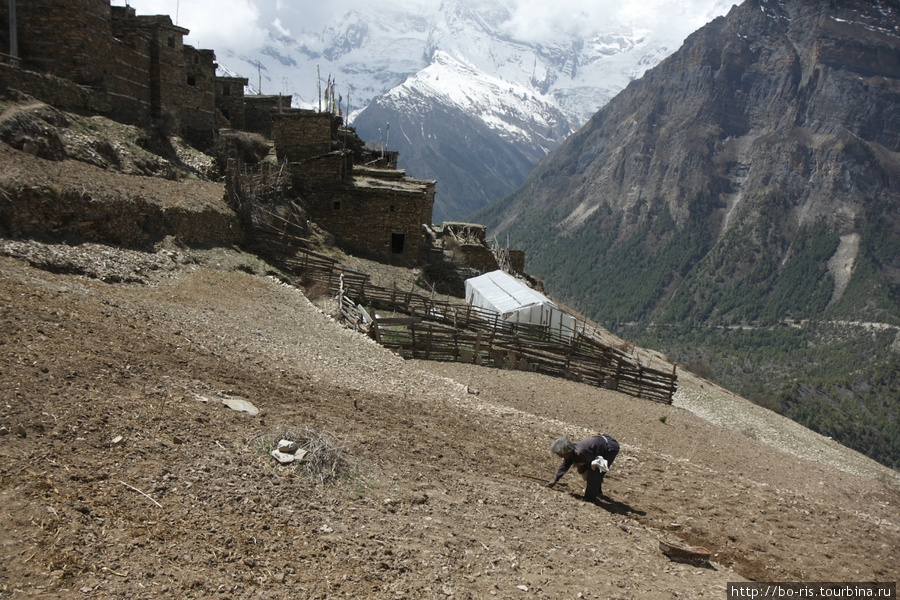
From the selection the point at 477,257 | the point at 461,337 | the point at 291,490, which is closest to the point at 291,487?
the point at 291,490

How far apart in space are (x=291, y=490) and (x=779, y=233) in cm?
18435

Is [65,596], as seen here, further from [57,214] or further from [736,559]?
[57,214]

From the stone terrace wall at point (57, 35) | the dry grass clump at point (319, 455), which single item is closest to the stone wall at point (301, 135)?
the stone terrace wall at point (57, 35)

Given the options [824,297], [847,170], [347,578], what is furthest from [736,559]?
[847,170]

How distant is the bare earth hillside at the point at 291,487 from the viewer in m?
4.75

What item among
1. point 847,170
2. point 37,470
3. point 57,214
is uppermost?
point 847,170

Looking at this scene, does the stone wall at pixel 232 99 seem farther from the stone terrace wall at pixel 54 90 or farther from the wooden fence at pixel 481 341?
the wooden fence at pixel 481 341

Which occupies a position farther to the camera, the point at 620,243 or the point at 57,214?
the point at 620,243

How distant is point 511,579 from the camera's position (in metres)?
5.50

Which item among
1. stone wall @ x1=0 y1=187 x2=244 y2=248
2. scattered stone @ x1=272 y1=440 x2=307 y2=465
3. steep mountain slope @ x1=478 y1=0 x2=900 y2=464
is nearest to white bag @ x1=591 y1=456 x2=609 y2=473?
scattered stone @ x1=272 y1=440 x2=307 y2=465

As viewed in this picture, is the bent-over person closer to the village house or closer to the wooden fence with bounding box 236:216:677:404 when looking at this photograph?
the wooden fence with bounding box 236:216:677:404

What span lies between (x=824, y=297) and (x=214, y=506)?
160 metres

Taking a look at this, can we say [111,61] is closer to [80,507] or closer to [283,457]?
[283,457]

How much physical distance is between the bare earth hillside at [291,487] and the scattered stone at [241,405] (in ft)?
0.26
